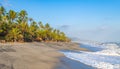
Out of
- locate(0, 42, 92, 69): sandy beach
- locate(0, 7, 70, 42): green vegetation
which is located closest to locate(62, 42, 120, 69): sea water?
locate(0, 42, 92, 69): sandy beach

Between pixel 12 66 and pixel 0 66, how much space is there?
3.13 feet

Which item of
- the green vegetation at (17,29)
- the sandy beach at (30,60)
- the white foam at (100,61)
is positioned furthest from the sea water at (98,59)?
the green vegetation at (17,29)

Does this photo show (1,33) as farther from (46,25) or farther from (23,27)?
(46,25)

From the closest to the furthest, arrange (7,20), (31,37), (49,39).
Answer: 1. (7,20)
2. (31,37)
3. (49,39)

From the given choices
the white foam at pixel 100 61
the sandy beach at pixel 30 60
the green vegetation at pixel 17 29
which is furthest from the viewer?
the green vegetation at pixel 17 29

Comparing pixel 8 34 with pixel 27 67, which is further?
pixel 8 34

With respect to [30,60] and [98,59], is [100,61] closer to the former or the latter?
[98,59]

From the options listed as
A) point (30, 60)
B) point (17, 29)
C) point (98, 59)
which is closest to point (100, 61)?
point (98, 59)

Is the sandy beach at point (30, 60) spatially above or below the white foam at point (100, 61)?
above

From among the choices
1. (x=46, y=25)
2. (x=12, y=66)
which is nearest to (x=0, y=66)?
(x=12, y=66)

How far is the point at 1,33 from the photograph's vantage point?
64750 millimetres

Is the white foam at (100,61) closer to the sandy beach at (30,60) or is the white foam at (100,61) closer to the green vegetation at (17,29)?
the sandy beach at (30,60)

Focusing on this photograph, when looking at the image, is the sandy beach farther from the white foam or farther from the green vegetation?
the green vegetation

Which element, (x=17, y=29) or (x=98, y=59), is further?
(x=17, y=29)
